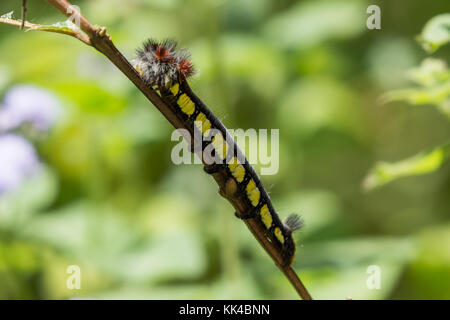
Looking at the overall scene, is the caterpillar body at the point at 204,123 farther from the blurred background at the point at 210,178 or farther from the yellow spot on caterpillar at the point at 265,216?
the blurred background at the point at 210,178

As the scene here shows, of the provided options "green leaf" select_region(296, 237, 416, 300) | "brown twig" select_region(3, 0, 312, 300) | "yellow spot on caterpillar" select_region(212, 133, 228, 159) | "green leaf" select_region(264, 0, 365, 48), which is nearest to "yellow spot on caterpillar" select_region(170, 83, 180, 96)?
"yellow spot on caterpillar" select_region(212, 133, 228, 159)

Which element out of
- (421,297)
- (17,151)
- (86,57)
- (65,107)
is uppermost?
(86,57)

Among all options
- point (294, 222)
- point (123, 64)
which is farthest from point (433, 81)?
point (123, 64)

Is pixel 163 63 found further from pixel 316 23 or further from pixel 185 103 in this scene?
pixel 316 23

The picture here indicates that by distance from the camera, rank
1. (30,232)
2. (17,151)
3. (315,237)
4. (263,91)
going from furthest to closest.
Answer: (263,91) < (315,237) < (30,232) < (17,151)

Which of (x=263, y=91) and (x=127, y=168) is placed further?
(x=263, y=91)

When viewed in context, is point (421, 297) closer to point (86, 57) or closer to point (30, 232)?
point (30, 232)

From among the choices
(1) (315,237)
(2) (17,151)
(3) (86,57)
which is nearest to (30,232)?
(2) (17,151)

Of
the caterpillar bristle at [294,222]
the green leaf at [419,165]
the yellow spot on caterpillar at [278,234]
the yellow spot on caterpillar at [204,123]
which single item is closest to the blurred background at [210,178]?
the green leaf at [419,165]

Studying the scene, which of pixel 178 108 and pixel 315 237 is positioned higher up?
pixel 315 237
